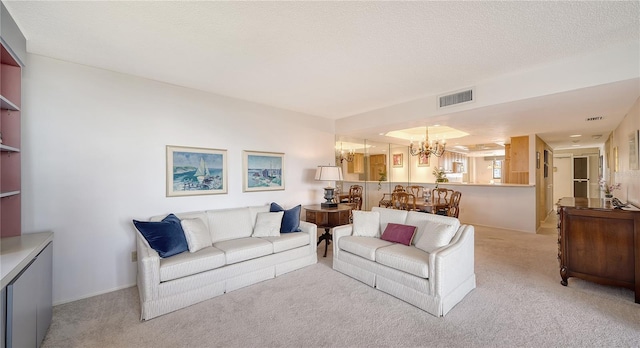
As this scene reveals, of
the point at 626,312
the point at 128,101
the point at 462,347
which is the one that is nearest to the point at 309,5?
the point at 128,101

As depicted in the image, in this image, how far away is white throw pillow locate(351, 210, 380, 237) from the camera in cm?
361

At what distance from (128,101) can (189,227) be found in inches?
66.1

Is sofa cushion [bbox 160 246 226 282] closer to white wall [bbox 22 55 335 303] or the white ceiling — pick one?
white wall [bbox 22 55 335 303]

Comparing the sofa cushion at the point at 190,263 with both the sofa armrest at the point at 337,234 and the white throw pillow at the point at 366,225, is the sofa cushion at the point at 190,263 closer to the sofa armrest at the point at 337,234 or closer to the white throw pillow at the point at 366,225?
the sofa armrest at the point at 337,234

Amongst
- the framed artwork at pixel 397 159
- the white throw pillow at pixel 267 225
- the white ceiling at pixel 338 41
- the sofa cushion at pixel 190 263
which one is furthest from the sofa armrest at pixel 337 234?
the framed artwork at pixel 397 159

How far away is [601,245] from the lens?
2.85 meters

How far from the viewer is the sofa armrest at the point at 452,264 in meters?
2.43

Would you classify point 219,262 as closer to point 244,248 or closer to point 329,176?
point 244,248

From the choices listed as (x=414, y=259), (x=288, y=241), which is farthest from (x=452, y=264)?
(x=288, y=241)

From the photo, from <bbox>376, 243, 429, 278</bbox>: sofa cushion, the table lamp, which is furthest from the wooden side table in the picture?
<bbox>376, 243, 429, 278</bbox>: sofa cushion

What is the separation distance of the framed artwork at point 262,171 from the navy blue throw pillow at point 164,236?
132cm

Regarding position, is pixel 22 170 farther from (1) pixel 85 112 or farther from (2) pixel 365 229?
(2) pixel 365 229

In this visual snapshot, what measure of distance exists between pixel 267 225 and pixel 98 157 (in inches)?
82.9

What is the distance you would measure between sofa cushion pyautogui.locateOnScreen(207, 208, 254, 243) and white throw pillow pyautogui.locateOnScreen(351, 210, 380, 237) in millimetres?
1499
